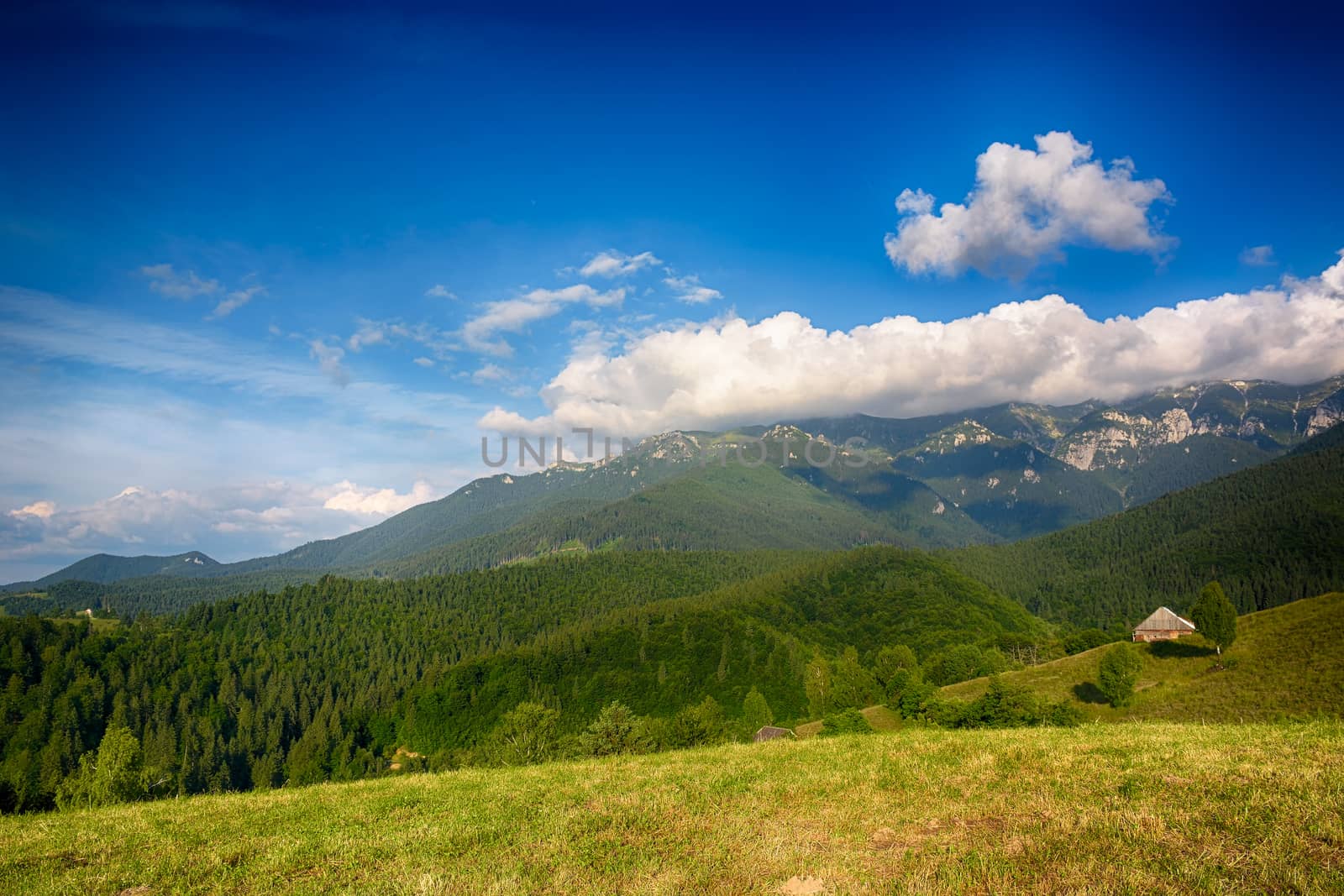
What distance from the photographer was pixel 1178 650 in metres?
97.8

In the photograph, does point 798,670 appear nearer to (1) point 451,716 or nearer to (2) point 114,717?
(1) point 451,716

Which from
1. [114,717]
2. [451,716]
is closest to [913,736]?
[451,716]

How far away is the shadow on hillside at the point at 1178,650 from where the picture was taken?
9512 cm

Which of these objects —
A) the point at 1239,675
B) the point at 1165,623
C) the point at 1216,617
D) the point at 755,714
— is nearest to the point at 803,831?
the point at 1239,675

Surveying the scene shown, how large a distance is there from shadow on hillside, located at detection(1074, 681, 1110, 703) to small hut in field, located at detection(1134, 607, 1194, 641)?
24.0 metres

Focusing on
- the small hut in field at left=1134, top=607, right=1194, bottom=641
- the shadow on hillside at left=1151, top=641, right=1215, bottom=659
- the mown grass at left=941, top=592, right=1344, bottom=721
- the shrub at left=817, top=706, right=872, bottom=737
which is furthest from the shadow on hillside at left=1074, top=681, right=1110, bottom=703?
the shrub at left=817, top=706, right=872, bottom=737

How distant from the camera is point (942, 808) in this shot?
40.0ft

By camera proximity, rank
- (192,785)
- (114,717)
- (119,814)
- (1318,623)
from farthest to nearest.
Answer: (114,717), (192,785), (1318,623), (119,814)

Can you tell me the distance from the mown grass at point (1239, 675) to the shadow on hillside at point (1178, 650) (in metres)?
0.11

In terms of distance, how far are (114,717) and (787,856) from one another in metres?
255

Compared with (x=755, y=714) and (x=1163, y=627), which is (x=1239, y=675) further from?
(x=755, y=714)

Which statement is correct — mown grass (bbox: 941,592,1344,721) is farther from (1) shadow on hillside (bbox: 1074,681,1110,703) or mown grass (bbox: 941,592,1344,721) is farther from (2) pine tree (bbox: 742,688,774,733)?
(2) pine tree (bbox: 742,688,774,733)

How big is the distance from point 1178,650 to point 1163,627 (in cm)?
1057

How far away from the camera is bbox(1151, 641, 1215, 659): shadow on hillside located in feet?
312
